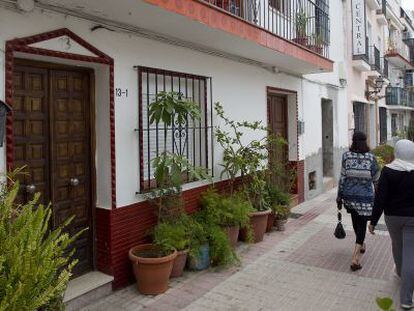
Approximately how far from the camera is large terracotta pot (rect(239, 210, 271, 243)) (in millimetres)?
6594

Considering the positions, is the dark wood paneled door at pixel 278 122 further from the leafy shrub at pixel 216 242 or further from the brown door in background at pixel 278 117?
the leafy shrub at pixel 216 242

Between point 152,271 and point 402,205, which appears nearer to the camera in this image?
point 402,205

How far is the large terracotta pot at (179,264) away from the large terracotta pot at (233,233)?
93cm

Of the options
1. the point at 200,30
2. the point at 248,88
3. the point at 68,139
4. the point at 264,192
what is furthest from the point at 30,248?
the point at 248,88

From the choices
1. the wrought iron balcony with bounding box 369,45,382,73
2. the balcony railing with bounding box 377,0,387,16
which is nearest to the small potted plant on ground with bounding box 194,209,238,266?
the wrought iron balcony with bounding box 369,45,382,73

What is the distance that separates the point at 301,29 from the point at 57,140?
6.16 metres

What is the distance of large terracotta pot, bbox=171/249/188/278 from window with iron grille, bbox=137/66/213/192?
89 cm

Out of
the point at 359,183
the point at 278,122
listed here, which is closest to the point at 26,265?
the point at 359,183

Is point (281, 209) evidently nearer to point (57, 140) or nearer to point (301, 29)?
point (301, 29)

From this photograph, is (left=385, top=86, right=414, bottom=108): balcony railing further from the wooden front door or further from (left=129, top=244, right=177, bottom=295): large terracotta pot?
the wooden front door

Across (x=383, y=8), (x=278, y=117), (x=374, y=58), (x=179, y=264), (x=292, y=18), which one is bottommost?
(x=179, y=264)

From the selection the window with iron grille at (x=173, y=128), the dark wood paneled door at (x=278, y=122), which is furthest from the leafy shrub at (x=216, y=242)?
the dark wood paneled door at (x=278, y=122)

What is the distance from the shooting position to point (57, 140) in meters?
4.54

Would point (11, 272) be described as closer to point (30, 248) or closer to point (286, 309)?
point (30, 248)
